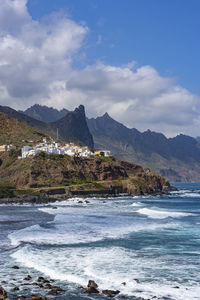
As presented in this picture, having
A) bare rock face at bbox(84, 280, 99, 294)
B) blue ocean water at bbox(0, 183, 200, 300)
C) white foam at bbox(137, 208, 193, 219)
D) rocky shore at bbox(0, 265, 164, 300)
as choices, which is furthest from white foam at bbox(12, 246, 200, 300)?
white foam at bbox(137, 208, 193, 219)

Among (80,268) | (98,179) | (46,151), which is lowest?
(80,268)

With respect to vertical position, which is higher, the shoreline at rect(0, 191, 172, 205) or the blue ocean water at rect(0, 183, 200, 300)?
the shoreline at rect(0, 191, 172, 205)

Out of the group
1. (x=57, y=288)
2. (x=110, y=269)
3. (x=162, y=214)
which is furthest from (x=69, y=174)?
(x=57, y=288)

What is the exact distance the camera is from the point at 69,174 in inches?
5694

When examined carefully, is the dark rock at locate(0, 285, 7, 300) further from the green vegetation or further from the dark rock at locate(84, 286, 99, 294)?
the green vegetation

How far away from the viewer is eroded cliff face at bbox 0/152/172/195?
134 metres

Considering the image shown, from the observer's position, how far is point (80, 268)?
2966 centimetres

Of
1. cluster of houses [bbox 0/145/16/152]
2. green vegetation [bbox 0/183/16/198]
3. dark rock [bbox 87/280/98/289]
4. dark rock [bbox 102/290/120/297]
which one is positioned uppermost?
cluster of houses [bbox 0/145/16/152]

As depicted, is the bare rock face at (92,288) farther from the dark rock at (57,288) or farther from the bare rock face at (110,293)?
the dark rock at (57,288)

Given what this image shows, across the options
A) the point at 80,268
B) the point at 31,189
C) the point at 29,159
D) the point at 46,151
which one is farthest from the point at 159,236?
the point at 46,151

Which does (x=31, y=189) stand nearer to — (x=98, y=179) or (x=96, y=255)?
(x=98, y=179)

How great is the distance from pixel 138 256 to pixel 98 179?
12402 cm

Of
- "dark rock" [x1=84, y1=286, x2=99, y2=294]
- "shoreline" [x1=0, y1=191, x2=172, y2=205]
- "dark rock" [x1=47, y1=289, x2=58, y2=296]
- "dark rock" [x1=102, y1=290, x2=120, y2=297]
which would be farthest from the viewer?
"shoreline" [x1=0, y1=191, x2=172, y2=205]

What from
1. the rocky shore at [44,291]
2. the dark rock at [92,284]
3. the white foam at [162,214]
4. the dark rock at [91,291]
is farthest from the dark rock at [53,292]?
the white foam at [162,214]
